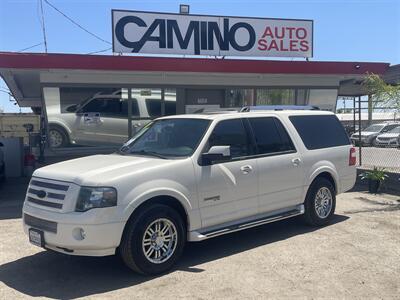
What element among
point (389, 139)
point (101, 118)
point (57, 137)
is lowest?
point (389, 139)

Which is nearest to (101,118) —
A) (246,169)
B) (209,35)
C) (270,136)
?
(209,35)

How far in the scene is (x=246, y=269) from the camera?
5652 mm

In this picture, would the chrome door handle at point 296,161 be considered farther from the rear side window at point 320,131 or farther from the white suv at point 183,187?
the rear side window at point 320,131

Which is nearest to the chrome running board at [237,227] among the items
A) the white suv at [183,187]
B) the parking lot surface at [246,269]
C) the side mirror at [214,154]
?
the white suv at [183,187]

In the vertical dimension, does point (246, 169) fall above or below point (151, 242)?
above

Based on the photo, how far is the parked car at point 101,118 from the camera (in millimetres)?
12180

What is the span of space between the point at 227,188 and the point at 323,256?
4.99ft

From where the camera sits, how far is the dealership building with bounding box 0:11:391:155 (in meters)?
11.7

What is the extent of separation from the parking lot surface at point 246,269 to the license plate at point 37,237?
0.44 m

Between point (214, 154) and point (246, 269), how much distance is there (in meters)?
1.45

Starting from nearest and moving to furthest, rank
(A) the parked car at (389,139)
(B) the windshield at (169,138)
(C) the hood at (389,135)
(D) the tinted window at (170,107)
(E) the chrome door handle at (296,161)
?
(B) the windshield at (169,138)
(E) the chrome door handle at (296,161)
(D) the tinted window at (170,107)
(A) the parked car at (389,139)
(C) the hood at (389,135)

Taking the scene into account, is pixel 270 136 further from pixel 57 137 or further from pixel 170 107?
pixel 57 137

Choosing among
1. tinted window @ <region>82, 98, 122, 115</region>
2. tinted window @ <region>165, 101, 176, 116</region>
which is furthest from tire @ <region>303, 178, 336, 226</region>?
tinted window @ <region>82, 98, 122, 115</region>

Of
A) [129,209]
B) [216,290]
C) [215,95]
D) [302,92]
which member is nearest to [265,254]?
[216,290]
